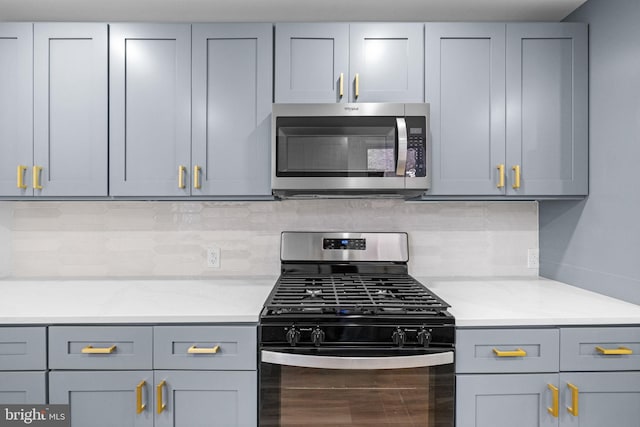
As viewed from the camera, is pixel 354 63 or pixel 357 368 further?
pixel 354 63

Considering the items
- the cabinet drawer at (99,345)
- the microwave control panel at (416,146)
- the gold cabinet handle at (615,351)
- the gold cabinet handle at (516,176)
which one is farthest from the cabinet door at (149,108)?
the gold cabinet handle at (615,351)

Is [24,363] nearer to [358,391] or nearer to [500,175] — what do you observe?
[358,391]

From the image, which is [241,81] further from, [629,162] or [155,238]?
[629,162]

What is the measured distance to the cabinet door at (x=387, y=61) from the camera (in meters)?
1.83

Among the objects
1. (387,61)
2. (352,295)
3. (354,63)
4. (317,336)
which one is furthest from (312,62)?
(317,336)

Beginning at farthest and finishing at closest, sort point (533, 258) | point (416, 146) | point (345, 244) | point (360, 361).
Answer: point (533, 258) → point (345, 244) → point (416, 146) → point (360, 361)

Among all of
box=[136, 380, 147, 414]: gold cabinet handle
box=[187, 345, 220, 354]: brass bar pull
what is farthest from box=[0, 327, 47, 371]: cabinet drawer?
box=[187, 345, 220, 354]: brass bar pull

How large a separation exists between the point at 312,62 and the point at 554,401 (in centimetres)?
173

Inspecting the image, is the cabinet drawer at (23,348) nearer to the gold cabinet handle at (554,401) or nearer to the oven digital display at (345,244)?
the oven digital display at (345,244)

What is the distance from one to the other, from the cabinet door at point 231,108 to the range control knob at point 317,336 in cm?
74

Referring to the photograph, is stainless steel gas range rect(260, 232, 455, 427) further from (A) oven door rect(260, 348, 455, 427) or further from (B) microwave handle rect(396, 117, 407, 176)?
(B) microwave handle rect(396, 117, 407, 176)

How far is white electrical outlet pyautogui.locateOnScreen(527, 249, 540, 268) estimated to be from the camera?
7.28ft

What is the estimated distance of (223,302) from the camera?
64.4 inches

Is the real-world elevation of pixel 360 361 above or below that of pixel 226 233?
below
